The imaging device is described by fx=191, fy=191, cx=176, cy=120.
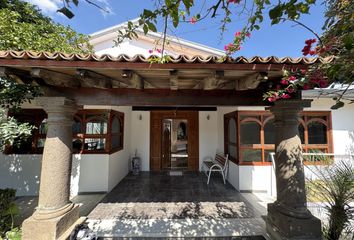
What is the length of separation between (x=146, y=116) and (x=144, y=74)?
19.8 ft

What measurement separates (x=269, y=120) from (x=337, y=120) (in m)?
2.14

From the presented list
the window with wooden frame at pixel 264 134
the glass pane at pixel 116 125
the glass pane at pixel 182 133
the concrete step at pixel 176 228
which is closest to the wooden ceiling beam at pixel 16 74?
the concrete step at pixel 176 228

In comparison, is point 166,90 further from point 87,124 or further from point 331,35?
point 87,124

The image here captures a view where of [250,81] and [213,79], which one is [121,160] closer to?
[213,79]

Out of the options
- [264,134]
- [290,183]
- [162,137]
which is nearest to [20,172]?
[162,137]

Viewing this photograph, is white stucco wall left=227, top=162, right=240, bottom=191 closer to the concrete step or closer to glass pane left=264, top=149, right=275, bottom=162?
glass pane left=264, top=149, right=275, bottom=162

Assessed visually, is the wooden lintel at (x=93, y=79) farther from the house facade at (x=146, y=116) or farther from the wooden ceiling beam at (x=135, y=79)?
the wooden ceiling beam at (x=135, y=79)

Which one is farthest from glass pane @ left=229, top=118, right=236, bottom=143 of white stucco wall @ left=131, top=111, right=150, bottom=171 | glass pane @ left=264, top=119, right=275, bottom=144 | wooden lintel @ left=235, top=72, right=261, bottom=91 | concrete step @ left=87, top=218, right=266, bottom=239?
white stucco wall @ left=131, top=111, right=150, bottom=171

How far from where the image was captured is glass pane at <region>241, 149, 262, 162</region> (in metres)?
5.65

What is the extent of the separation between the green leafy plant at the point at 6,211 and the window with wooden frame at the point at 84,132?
6.85ft

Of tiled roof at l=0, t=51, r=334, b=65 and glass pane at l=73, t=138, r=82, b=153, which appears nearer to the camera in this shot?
tiled roof at l=0, t=51, r=334, b=65

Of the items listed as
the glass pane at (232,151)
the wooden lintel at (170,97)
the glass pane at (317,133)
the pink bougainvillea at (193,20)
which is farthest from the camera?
the glass pane at (232,151)

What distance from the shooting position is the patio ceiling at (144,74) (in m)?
2.17

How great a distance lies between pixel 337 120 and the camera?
5.83 metres
